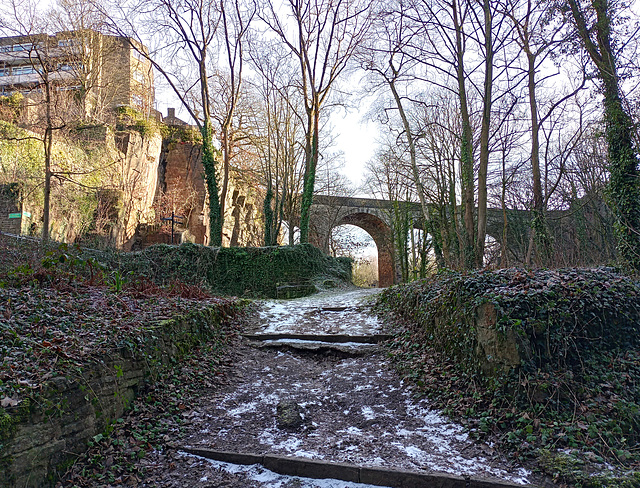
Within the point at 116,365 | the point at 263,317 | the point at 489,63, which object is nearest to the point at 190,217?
the point at 263,317

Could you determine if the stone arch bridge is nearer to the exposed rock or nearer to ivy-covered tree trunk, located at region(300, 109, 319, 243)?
ivy-covered tree trunk, located at region(300, 109, 319, 243)

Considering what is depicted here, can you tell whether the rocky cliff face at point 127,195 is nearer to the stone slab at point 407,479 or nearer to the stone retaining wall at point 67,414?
the stone retaining wall at point 67,414

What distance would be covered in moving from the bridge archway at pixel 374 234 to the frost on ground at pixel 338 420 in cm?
1894

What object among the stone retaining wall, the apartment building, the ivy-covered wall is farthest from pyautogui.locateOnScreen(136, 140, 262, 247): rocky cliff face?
the stone retaining wall

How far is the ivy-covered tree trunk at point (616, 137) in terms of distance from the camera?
7.59 meters

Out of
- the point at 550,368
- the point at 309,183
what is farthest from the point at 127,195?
the point at 550,368

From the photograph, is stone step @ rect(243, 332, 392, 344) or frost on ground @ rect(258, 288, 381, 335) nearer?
stone step @ rect(243, 332, 392, 344)

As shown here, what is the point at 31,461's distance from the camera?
273 cm

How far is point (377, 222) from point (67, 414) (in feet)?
85.6

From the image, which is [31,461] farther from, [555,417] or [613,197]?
[613,197]

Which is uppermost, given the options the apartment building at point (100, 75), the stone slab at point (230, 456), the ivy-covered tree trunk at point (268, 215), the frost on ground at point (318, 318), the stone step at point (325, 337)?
the apartment building at point (100, 75)

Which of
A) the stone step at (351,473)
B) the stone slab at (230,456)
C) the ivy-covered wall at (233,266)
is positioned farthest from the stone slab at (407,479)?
the ivy-covered wall at (233,266)

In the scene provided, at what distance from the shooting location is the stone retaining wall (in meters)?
2.66

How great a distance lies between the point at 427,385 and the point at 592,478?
6.44ft
